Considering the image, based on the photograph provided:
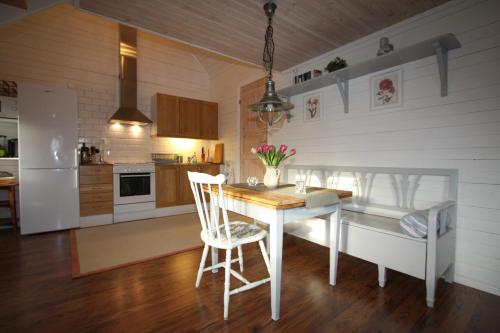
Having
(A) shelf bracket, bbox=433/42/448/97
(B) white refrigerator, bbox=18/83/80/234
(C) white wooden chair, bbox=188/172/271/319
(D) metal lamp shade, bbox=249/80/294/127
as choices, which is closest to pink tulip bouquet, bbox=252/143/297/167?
(D) metal lamp shade, bbox=249/80/294/127

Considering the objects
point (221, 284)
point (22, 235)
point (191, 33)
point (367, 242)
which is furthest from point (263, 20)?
point (22, 235)

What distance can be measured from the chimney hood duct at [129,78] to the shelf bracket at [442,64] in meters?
4.00

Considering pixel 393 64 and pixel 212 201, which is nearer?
pixel 212 201

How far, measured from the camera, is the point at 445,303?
167 centimetres

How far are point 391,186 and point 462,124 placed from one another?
0.76 metres

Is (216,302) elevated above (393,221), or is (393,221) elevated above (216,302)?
(393,221)

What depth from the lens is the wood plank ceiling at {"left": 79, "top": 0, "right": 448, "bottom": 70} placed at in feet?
6.69

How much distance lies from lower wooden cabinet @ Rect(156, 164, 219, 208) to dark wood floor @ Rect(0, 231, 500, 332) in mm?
1908

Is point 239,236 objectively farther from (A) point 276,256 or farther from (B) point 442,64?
(B) point 442,64

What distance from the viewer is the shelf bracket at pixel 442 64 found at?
1883 mm

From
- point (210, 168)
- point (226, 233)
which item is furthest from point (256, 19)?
point (210, 168)

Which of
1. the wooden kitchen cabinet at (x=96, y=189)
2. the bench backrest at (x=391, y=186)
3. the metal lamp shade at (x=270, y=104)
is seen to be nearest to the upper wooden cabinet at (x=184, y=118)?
the wooden kitchen cabinet at (x=96, y=189)

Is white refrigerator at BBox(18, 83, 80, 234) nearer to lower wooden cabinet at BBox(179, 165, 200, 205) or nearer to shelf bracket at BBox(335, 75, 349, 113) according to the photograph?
lower wooden cabinet at BBox(179, 165, 200, 205)

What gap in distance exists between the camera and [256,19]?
2262 mm
